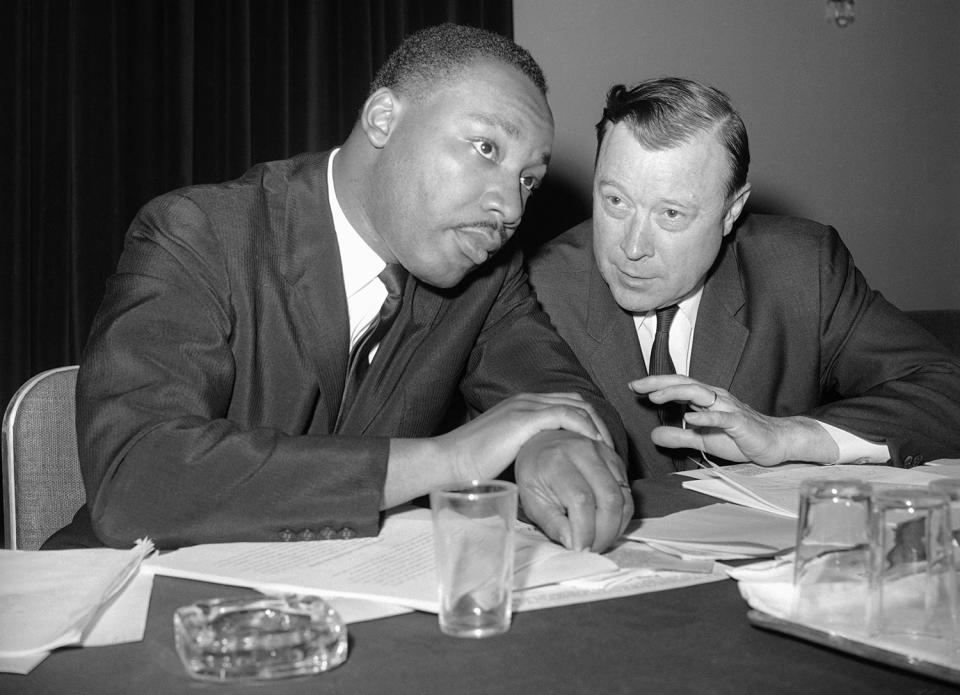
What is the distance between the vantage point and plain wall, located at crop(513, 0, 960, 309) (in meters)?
3.55

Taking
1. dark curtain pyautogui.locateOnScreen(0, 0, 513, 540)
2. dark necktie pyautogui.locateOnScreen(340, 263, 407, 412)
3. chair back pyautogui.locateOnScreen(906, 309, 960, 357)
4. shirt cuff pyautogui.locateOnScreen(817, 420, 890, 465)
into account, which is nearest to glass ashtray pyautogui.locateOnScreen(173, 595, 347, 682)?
dark necktie pyautogui.locateOnScreen(340, 263, 407, 412)

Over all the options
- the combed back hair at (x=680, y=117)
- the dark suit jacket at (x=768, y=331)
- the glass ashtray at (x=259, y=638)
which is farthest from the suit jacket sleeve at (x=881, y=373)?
the glass ashtray at (x=259, y=638)

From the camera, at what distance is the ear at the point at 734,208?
200 centimetres

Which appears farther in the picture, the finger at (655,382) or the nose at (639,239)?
the nose at (639,239)

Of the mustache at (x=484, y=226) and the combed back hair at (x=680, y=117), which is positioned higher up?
the combed back hair at (x=680, y=117)

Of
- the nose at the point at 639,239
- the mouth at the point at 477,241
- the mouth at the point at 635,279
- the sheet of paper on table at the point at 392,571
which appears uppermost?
the mouth at the point at 477,241

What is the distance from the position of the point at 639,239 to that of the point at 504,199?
44cm

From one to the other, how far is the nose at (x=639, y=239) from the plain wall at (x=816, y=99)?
1653 mm

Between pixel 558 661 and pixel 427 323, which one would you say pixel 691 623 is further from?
pixel 427 323

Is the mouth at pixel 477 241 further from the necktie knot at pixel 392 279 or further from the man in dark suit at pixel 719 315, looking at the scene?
the man in dark suit at pixel 719 315

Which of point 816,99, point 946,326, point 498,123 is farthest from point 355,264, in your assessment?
point 816,99

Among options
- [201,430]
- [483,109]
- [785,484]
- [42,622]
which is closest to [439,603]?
[42,622]

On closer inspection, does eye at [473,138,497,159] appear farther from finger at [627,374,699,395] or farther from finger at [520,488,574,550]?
finger at [520,488,574,550]

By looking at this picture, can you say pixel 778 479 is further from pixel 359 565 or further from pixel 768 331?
pixel 359 565
